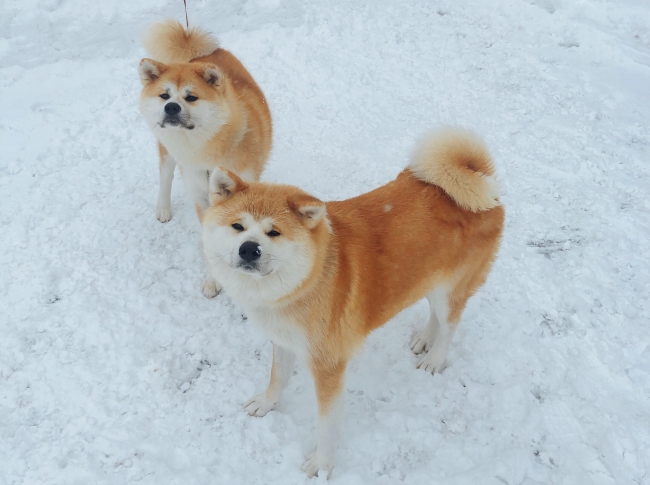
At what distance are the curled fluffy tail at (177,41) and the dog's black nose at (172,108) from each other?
1.27 metres

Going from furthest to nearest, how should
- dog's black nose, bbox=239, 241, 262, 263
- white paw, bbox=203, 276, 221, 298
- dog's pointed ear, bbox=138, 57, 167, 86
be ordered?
white paw, bbox=203, 276, 221, 298 < dog's pointed ear, bbox=138, 57, 167, 86 < dog's black nose, bbox=239, 241, 262, 263

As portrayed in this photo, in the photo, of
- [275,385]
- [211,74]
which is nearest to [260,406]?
[275,385]

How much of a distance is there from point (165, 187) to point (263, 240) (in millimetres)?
2502

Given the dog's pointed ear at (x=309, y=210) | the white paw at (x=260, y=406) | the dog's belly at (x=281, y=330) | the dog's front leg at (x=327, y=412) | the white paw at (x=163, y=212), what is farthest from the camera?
the white paw at (x=163, y=212)

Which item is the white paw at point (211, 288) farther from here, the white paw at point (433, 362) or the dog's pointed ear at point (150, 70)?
the white paw at point (433, 362)

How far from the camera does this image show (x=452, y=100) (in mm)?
5695

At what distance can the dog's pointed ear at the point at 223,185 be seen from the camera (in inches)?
95.4

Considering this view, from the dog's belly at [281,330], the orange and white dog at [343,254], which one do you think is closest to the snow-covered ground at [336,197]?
the orange and white dog at [343,254]

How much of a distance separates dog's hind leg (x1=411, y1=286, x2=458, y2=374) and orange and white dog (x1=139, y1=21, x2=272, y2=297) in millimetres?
1737

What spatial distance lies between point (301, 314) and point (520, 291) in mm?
2231

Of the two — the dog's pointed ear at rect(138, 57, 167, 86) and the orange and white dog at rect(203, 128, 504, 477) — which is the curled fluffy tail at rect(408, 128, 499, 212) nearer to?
the orange and white dog at rect(203, 128, 504, 477)

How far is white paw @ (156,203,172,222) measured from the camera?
442cm

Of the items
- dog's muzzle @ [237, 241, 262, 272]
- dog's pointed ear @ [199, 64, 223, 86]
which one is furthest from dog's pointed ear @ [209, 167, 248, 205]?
dog's pointed ear @ [199, 64, 223, 86]

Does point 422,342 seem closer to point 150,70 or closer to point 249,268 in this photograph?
point 249,268
